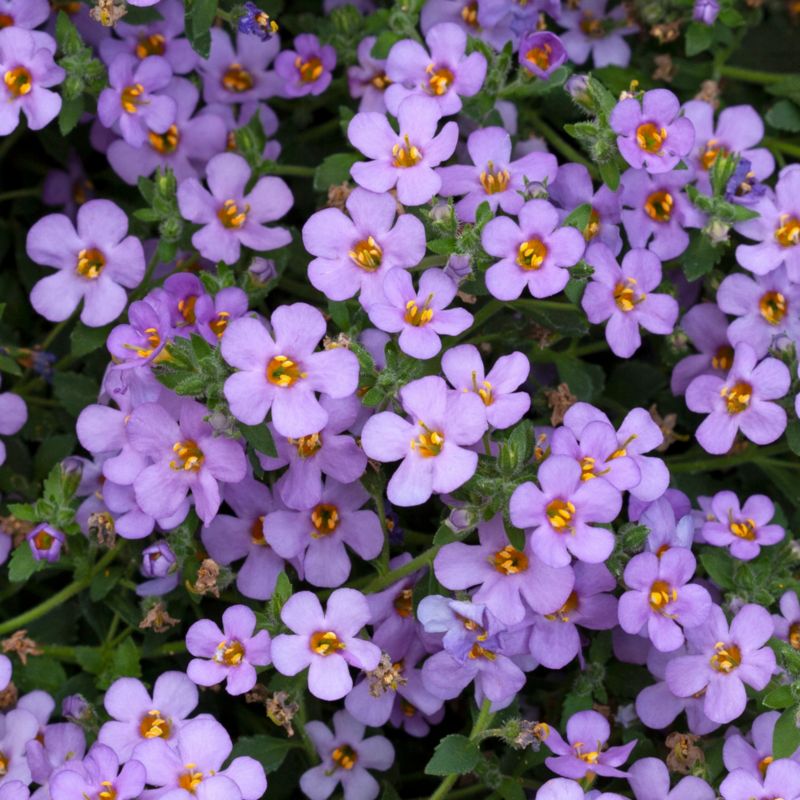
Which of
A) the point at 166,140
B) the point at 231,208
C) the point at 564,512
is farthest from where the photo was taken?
the point at 166,140

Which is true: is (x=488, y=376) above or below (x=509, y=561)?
above

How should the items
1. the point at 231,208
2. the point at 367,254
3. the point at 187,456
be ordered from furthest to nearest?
1. the point at 231,208
2. the point at 367,254
3. the point at 187,456

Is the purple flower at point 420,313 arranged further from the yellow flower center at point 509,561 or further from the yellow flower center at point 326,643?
the yellow flower center at point 326,643

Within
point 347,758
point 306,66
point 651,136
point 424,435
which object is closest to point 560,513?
point 424,435

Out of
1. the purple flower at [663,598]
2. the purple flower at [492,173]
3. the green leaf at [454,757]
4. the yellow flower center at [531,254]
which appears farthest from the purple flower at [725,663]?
the purple flower at [492,173]

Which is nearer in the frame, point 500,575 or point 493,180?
point 500,575

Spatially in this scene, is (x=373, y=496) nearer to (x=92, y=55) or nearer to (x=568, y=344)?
(x=568, y=344)

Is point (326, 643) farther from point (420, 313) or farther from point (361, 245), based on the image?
point (361, 245)
